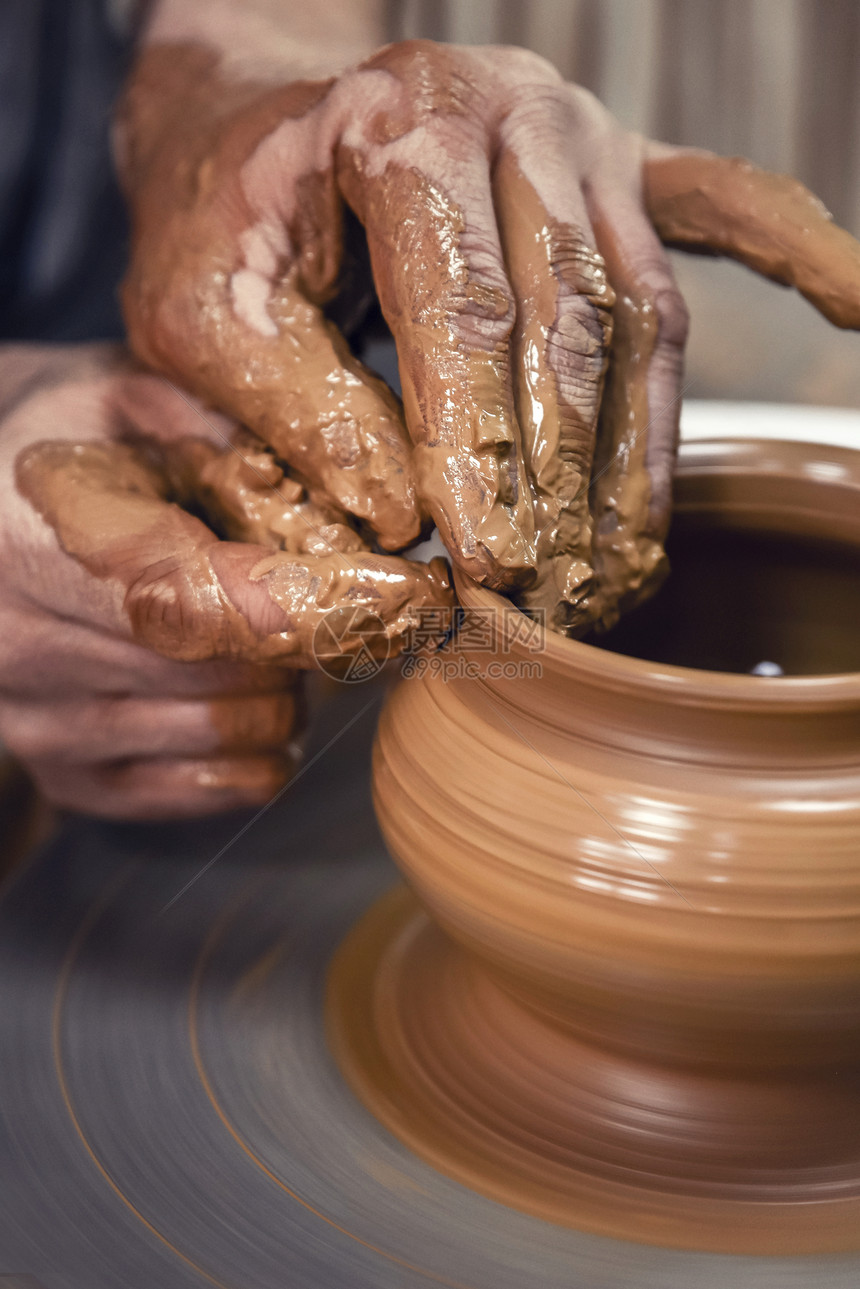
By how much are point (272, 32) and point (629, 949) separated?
1144 mm

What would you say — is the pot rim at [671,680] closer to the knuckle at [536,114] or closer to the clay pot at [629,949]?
the clay pot at [629,949]

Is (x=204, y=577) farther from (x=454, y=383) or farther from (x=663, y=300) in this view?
(x=663, y=300)

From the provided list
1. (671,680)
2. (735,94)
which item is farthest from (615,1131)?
(735,94)

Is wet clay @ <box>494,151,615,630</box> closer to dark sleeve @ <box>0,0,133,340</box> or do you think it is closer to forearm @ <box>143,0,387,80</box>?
forearm @ <box>143,0,387,80</box>

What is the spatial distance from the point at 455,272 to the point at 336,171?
205 millimetres

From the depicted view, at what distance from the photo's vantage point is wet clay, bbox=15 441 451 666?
821 millimetres

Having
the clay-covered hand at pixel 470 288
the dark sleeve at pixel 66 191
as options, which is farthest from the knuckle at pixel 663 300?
the dark sleeve at pixel 66 191

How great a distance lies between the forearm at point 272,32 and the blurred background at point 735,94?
0.74 m

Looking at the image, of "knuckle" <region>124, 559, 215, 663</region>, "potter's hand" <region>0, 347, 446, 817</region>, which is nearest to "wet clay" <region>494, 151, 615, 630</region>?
"potter's hand" <region>0, 347, 446, 817</region>

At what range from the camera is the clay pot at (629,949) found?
686 mm

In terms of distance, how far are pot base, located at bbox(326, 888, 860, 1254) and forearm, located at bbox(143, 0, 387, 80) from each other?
90cm

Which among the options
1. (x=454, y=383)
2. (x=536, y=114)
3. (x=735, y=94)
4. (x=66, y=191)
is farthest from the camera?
(x=735, y=94)

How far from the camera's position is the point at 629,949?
0.70 metres

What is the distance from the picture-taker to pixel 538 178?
0.92 m
